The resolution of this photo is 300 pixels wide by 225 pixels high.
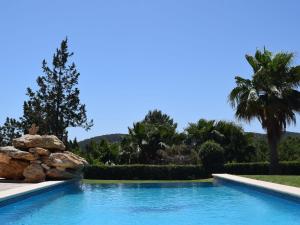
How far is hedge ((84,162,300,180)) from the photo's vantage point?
94.6 ft

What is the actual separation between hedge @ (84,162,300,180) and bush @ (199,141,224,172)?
1.60 ft

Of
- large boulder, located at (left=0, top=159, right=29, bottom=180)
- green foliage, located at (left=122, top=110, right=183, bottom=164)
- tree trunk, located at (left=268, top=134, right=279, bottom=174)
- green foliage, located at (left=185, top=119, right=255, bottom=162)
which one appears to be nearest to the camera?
large boulder, located at (left=0, top=159, right=29, bottom=180)

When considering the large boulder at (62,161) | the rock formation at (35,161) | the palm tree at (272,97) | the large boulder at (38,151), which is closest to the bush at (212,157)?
the palm tree at (272,97)

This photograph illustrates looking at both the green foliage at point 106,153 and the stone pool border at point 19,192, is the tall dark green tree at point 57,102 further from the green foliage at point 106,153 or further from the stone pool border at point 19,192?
the stone pool border at point 19,192

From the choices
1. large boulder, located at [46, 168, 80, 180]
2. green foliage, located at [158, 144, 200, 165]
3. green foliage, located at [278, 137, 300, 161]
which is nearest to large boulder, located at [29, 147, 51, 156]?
large boulder, located at [46, 168, 80, 180]

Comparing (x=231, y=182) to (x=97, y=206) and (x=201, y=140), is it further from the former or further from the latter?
(x=201, y=140)

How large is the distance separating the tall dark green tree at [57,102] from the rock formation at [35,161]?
16.4 meters

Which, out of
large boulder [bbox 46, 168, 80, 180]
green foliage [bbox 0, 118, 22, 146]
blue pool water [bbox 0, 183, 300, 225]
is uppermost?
green foliage [bbox 0, 118, 22, 146]

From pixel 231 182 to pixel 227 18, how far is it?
8.23 meters

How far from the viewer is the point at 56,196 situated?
17.1 metres

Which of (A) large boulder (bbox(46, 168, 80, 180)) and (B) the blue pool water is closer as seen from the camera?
(B) the blue pool water

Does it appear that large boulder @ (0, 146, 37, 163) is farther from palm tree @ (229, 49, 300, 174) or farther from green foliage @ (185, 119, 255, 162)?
green foliage @ (185, 119, 255, 162)

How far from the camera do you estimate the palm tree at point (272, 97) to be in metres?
25.4

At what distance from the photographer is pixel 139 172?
29.0m
